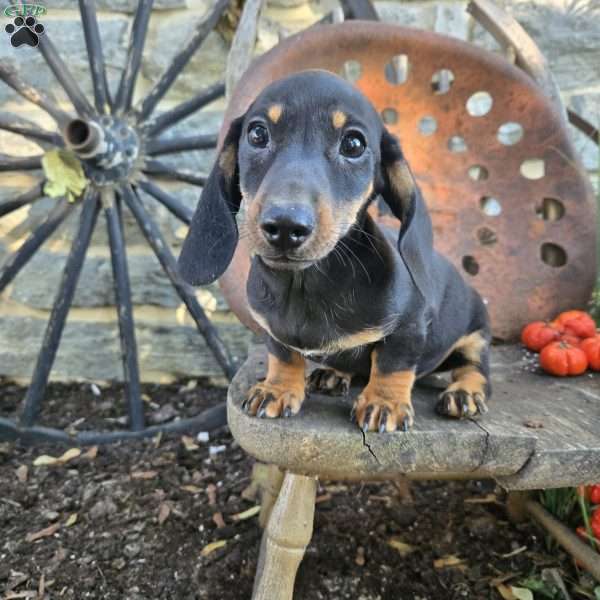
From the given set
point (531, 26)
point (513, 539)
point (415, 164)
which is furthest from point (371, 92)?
point (513, 539)

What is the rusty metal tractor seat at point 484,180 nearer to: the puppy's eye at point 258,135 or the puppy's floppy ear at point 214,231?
the puppy's floppy ear at point 214,231

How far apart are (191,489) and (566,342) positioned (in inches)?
54.1

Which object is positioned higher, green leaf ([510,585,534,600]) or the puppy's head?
the puppy's head

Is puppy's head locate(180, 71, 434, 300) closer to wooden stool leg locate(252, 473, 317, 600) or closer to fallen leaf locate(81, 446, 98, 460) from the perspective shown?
wooden stool leg locate(252, 473, 317, 600)

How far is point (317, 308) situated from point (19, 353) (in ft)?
6.98

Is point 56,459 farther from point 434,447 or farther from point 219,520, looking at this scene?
point 434,447

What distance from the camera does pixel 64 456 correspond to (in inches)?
95.4

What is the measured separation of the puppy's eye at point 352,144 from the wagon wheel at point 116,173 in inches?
49.3

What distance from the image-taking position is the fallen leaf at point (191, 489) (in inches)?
87.3

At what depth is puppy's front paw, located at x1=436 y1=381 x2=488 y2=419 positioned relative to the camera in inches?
51.9

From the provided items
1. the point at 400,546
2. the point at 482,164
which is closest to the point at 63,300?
the point at 400,546

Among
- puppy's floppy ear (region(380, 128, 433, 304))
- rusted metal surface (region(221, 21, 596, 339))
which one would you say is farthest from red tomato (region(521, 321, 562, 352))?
puppy's floppy ear (region(380, 128, 433, 304))

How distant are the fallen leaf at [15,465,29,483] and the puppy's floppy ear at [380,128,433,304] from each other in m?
1.72

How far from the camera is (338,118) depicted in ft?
3.97
